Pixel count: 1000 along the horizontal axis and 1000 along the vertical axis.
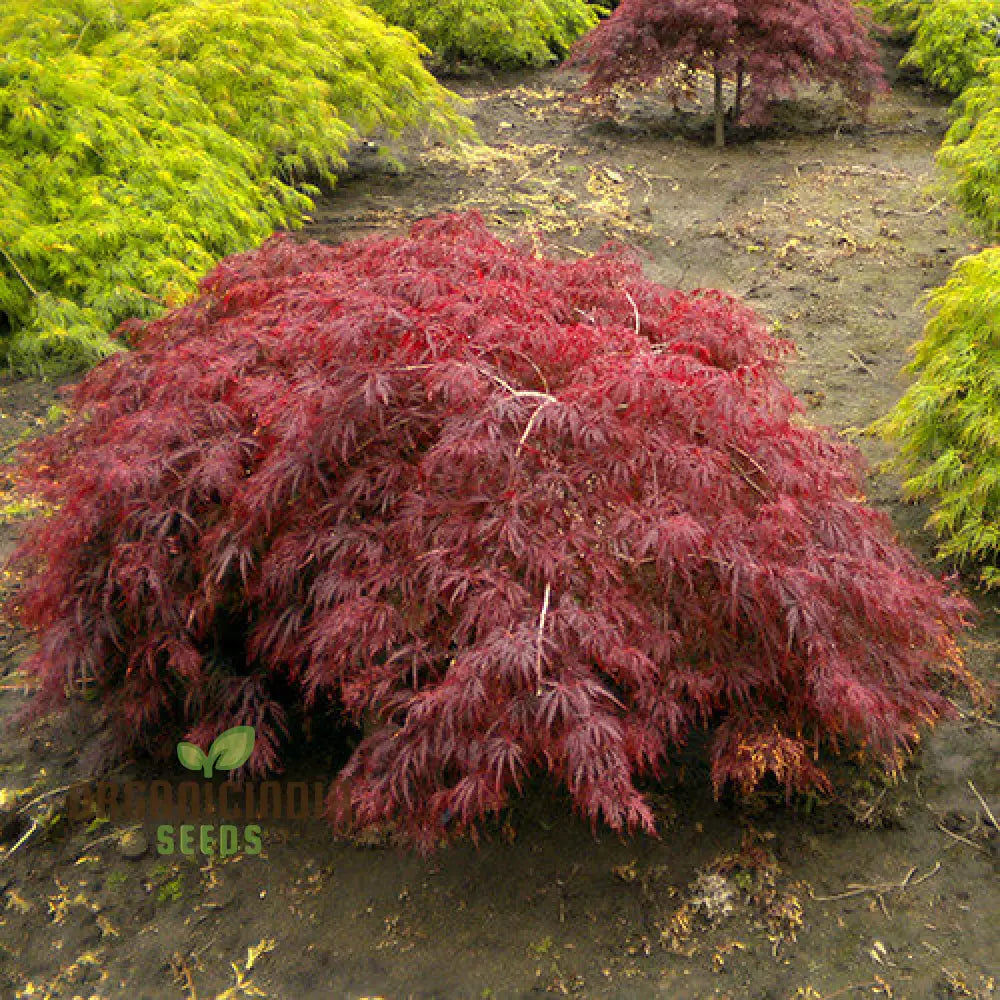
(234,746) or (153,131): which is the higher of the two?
(153,131)

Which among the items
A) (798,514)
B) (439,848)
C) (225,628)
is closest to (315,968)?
(439,848)

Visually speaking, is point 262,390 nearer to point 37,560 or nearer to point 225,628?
point 225,628

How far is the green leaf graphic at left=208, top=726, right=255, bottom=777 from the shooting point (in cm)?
260

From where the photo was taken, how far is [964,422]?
143 inches

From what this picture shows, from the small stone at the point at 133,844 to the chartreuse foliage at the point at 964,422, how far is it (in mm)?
3168

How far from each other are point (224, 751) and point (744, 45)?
294 inches

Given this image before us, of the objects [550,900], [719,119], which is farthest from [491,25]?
[550,900]

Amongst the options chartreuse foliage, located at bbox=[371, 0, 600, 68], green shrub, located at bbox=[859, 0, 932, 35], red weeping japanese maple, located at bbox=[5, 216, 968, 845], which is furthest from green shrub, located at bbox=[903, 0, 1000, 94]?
red weeping japanese maple, located at bbox=[5, 216, 968, 845]

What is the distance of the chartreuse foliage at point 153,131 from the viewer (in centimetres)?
516

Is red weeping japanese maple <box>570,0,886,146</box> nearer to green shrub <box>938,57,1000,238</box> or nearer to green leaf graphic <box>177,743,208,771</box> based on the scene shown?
green shrub <box>938,57,1000,238</box>

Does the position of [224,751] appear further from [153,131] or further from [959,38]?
[959,38]

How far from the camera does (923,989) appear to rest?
2.28 m

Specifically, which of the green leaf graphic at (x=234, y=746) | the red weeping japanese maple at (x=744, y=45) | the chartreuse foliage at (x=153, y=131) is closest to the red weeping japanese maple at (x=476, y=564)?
the green leaf graphic at (x=234, y=746)

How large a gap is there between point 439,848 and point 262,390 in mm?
1463
